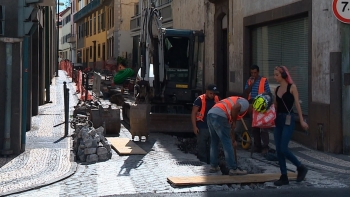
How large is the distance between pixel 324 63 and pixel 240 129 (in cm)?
273

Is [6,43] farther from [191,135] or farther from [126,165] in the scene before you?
[191,135]

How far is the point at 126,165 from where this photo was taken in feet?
33.2

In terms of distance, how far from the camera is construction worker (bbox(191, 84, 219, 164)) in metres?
9.77

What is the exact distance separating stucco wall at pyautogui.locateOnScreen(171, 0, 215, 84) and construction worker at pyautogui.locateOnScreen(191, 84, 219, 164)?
9.87 meters

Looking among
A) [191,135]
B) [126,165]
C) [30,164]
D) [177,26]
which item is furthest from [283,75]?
[177,26]

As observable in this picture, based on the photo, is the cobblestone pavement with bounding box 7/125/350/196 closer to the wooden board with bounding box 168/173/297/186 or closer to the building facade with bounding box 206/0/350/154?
the wooden board with bounding box 168/173/297/186

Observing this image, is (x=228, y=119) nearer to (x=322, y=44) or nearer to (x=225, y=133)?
(x=225, y=133)

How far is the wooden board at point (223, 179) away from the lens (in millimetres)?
8385

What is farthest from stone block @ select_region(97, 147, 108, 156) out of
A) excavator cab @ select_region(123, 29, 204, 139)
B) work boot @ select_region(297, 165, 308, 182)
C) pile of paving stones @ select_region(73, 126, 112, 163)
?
excavator cab @ select_region(123, 29, 204, 139)

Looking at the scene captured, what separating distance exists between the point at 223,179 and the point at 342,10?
429 centimetres

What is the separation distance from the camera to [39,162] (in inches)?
402

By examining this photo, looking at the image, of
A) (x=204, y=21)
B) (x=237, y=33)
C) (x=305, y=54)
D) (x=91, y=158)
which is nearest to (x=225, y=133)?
(x=91, y=158)

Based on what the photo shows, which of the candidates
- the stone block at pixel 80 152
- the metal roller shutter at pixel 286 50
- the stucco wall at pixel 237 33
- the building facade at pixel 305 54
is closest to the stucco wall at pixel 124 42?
the building facade at pixel 305 54

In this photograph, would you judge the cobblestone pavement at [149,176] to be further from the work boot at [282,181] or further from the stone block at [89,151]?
the stone block at [89,151]
